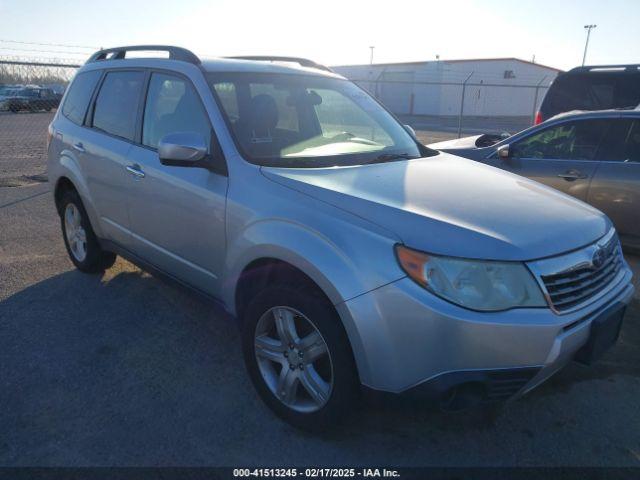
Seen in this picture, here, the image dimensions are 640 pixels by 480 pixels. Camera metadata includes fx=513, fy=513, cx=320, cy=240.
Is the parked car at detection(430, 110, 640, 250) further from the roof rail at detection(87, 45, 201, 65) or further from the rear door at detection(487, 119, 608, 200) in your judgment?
the roof rail at detection(87, 45, 201, 65)

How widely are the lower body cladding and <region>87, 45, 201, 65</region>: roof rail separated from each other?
6.89 feet

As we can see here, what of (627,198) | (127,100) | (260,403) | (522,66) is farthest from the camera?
(522,66)

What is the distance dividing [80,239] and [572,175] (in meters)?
4.90

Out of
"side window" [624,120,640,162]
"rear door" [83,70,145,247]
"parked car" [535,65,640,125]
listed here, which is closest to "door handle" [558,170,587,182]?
"side window" [624,120,640,162]

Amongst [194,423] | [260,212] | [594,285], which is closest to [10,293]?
[194,423]

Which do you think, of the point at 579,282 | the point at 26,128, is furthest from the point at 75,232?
the point at 26,128

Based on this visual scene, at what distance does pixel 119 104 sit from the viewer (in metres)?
3.97

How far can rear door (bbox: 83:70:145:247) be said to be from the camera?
3.74 meters

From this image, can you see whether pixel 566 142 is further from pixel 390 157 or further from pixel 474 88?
pixel 474 88

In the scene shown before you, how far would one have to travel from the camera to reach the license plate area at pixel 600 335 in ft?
7.64

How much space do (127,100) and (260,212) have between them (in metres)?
1.92

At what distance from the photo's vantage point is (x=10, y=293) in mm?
4348

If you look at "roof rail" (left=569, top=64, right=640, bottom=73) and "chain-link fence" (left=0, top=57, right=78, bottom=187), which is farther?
"chain-link fence" (left=0, top=57, right=78, bottom=187)

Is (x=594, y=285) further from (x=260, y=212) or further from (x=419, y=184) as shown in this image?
(x=260, y=212)
